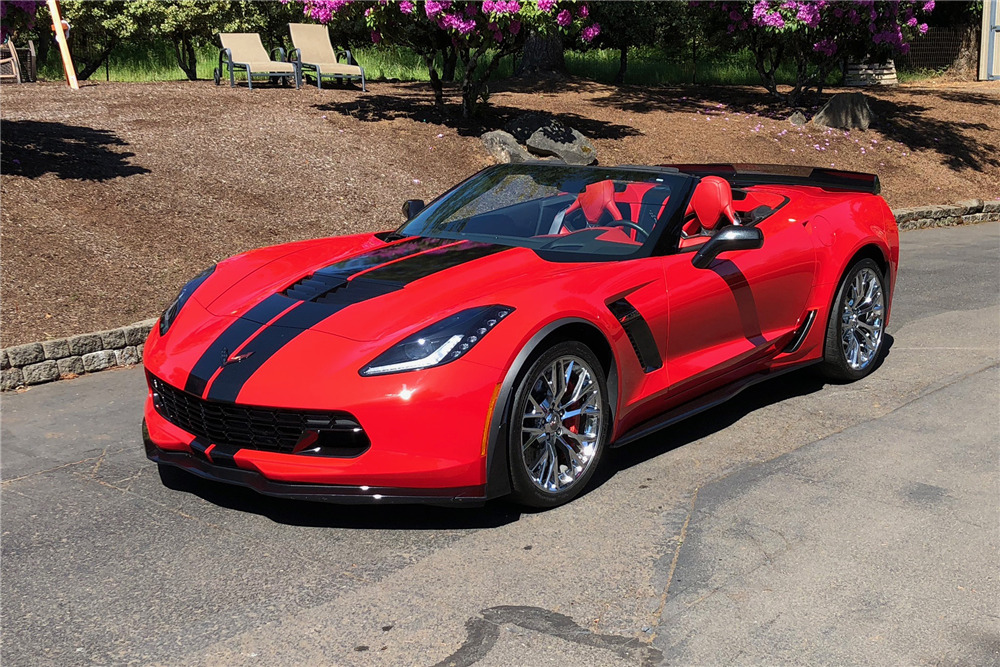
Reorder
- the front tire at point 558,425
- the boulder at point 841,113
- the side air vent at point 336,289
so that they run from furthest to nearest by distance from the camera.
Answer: the boulder at point 841,113, the side air vent at point 336,289, the front tire at point 558,425

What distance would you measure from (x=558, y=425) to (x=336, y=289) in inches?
47.2

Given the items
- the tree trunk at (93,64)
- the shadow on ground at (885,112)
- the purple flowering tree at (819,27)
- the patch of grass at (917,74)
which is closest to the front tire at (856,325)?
the purple flowering tree at (819,27)

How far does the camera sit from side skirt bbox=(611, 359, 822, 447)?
5.03 meters

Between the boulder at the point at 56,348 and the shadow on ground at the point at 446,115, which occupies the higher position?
the shadow on ground at the point at 446,115

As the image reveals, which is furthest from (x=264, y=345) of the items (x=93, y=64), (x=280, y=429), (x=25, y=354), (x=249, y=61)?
(x=93, y=64)

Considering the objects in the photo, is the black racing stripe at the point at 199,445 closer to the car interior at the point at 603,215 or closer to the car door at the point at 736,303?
the car interior at the point at 603,215

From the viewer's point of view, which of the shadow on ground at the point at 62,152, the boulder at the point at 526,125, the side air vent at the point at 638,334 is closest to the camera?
the side air vent at the point at 638,334

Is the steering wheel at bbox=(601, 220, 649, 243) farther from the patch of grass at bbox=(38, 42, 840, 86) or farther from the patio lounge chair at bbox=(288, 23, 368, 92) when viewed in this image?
the patch of grass at bbox=(38, 42, 840, 86)

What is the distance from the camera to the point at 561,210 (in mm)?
5777

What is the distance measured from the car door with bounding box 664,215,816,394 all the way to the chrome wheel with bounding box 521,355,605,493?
2.01 ft

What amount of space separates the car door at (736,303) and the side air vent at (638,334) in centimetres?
12

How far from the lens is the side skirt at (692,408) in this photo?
5.03 m

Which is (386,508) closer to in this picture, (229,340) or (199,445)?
(199,445)

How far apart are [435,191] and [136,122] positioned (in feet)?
14.2
